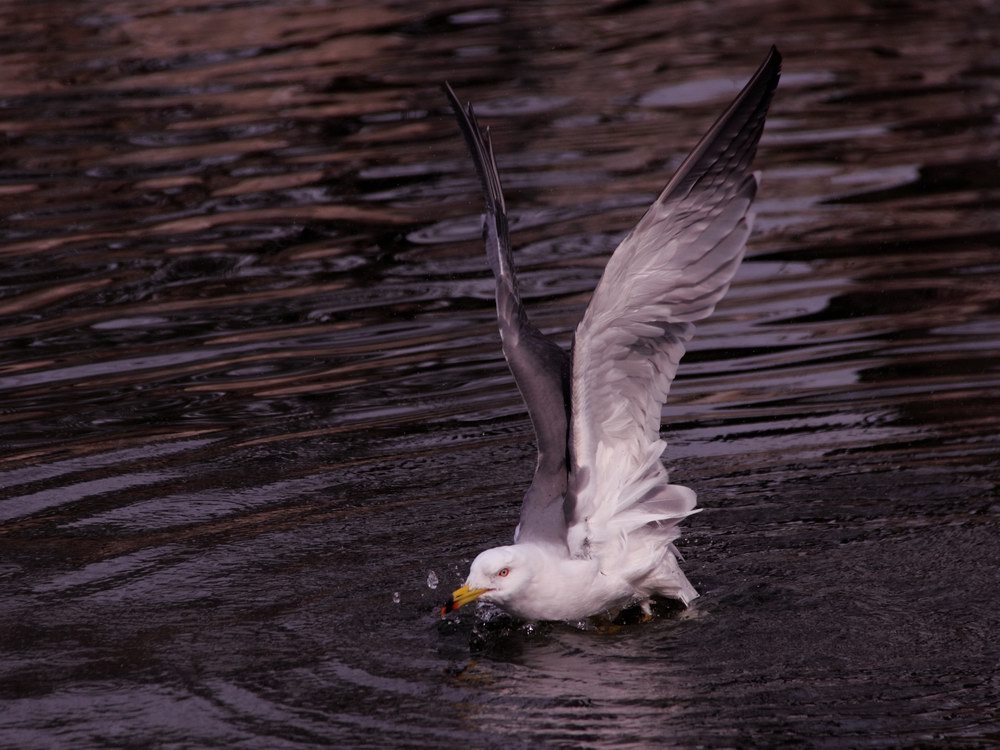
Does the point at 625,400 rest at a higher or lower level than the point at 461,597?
higher

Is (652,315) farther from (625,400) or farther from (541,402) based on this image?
(541,402)

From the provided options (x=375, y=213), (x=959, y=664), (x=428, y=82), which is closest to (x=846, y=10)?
(x=428, y=82)

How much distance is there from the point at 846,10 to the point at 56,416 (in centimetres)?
1319

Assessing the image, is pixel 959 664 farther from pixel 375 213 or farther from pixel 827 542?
pixel 375 213

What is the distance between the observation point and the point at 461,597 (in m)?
6.46

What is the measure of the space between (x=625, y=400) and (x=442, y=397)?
2.63m

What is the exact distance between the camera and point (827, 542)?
7.25 meters

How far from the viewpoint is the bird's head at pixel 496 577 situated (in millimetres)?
6485

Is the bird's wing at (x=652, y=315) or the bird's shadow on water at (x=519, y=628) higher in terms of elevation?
the bird's wing at (x=652, y=315)

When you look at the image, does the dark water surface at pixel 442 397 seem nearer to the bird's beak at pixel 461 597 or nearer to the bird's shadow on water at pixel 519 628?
the bird's shadow on water at pixel 519 628

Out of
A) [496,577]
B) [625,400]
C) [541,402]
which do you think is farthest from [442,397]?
[496,577]

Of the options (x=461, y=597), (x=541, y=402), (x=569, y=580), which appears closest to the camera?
(x=461, y=597)

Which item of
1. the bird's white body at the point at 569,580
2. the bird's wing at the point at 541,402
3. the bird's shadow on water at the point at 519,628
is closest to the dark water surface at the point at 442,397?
the bird's shadow on water at the point at 519,628

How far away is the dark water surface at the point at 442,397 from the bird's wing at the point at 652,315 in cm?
57
